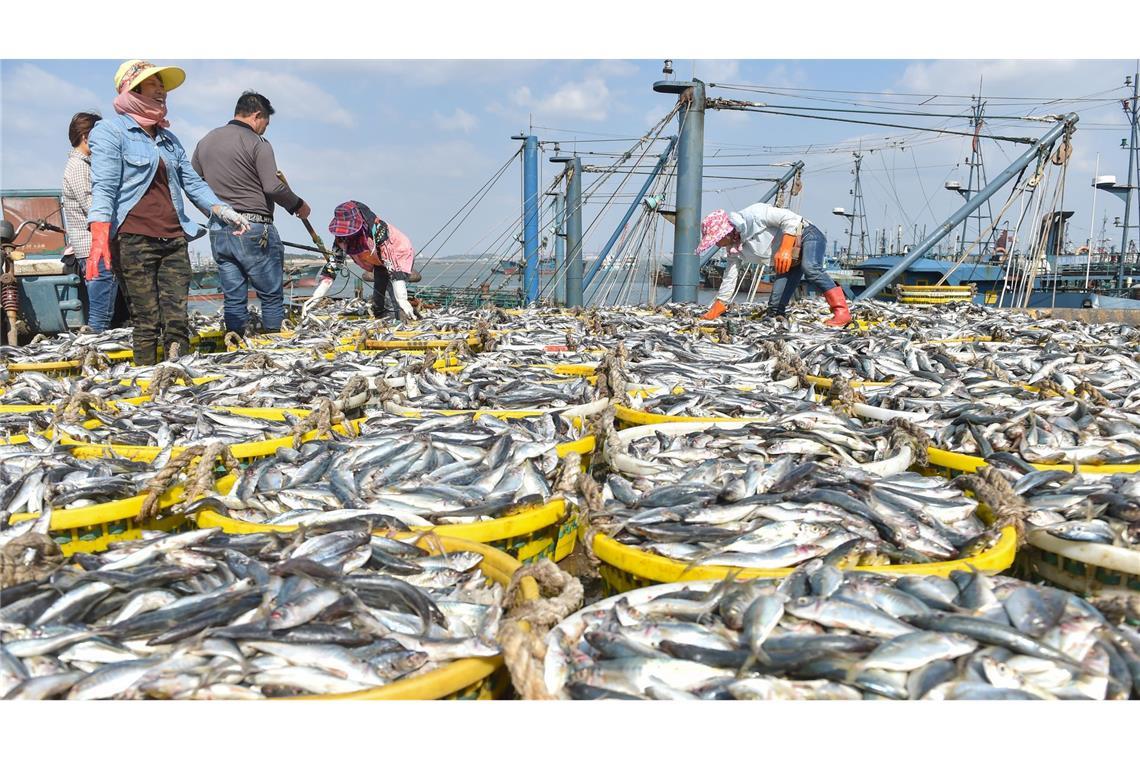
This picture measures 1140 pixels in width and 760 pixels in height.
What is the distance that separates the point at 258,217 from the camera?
26.9ft

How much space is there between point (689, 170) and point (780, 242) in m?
5.35

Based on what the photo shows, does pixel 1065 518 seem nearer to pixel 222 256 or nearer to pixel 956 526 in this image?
pixel 956 526

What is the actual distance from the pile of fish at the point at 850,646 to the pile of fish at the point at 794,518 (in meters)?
0.34

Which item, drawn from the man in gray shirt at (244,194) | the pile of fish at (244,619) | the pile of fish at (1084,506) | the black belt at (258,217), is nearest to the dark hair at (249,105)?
the man in gray shirt at (244,194)

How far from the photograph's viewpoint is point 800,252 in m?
10.3

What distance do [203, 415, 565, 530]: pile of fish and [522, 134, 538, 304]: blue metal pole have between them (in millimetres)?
16342

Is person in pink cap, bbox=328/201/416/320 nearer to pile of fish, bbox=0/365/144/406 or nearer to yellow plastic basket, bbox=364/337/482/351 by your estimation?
yellow plastic basket, bbox=364/337/482/351

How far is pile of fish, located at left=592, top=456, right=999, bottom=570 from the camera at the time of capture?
236 cm

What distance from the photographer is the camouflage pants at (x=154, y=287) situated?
6273mm

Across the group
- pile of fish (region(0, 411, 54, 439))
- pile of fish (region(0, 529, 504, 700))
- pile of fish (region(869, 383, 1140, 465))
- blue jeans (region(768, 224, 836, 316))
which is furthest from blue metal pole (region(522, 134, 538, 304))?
pile of fish (region(0, 529, 504, 700))

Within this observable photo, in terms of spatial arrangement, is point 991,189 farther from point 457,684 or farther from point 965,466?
point 457,684

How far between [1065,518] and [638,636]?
1.83m

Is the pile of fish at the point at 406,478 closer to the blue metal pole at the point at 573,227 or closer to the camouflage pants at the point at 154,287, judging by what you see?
the camouflage pants at the point at 154,287

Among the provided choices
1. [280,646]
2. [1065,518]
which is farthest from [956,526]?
[280,646]
